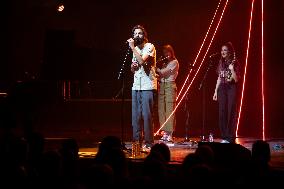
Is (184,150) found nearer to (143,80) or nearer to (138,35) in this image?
(143,80)

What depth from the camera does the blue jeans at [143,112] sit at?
970 cm

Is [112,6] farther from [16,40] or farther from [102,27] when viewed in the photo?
[16,40]

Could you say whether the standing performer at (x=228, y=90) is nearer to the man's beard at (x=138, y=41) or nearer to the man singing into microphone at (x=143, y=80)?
the man singing into microphone at (x=143, y=80)

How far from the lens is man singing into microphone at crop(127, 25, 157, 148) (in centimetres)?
967

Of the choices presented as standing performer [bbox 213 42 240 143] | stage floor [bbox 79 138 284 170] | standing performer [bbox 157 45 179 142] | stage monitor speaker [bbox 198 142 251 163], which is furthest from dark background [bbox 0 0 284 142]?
stage monitor speaker [bbox 198 142 251 163]

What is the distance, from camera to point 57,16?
15.5 m

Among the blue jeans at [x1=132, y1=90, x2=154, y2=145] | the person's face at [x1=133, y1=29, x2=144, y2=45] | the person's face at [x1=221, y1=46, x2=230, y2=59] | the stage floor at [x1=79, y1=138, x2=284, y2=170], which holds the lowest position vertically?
the stage floor at [x1=79, y1=138, x2=284, y2=170]

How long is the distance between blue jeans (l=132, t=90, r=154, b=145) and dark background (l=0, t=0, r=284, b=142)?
3392 millimetres

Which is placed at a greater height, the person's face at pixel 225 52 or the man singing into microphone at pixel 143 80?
the person's face at pixel 225 52

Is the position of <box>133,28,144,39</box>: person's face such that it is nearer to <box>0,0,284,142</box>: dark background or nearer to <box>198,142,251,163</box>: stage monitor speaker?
<box>198,142,251,163</box>: stage monitor speaker

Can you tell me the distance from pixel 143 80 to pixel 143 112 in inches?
21.9

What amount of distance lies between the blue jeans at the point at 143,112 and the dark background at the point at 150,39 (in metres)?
3.39

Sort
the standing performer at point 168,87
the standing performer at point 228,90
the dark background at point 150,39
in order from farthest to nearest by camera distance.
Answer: the dark background at point 150,39
the standing performer at point 168,87
the standing performer at point 228,90

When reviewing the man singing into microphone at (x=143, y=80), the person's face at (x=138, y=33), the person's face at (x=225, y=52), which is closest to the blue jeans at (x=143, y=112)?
the man singing into microphone at (x=143, y=80)
